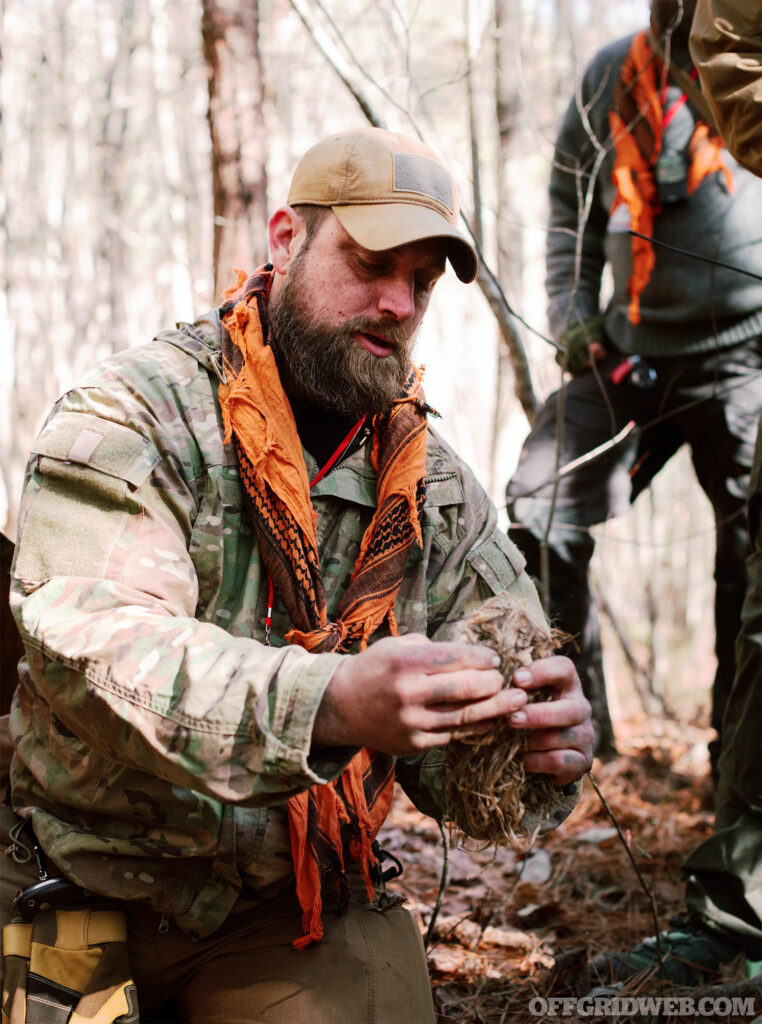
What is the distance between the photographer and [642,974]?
2682 mm

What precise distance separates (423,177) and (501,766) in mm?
1415

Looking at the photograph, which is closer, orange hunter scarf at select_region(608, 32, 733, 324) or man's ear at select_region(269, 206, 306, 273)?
man's ear at select_region(269, 206, 306, 273)

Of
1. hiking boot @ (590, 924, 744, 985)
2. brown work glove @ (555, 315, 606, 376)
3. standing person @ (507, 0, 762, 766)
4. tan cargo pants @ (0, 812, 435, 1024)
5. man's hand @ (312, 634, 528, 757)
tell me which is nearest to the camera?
man's hand @ (312, 634, 528, 757)

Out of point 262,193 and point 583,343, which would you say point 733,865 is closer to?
point 583,343

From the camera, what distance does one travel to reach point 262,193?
502 centimetres

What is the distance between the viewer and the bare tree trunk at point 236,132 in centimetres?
494

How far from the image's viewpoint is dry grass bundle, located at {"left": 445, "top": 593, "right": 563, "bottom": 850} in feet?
5.58

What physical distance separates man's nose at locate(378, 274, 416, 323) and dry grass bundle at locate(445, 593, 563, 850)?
0.78 metres

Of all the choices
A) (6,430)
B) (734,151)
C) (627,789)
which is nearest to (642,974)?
(627,789)

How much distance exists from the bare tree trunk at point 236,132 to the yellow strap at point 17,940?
3.60 meters

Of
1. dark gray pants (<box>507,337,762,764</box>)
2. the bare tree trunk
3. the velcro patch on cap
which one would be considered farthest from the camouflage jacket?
the bare tree trunk

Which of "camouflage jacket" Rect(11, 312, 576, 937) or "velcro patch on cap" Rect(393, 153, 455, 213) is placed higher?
"velcro patch on cap" Rect(393, 153, 455, 213)

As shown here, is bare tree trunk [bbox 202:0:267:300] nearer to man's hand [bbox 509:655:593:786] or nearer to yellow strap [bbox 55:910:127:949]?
yellow strap [bbox 55:910:127:949]

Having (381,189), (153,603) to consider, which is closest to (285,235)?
(381,189)
